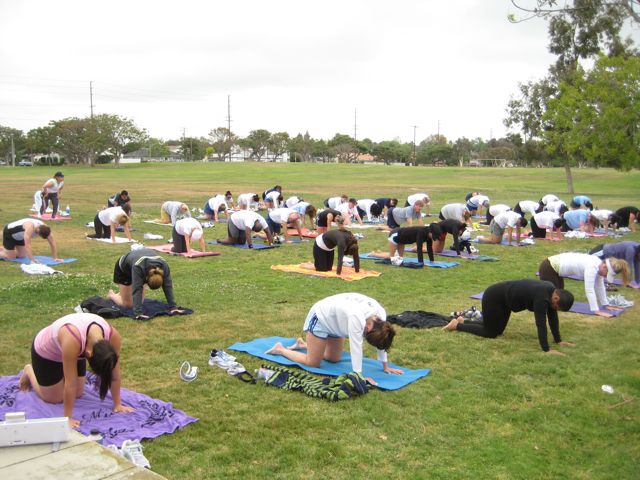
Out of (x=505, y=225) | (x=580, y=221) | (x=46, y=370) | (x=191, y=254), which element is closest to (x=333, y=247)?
(x=191, y=254)

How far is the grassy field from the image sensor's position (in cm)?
495

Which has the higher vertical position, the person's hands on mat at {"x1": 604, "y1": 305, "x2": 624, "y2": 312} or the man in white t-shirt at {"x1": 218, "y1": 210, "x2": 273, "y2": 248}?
the man in white t-shirt at {"x1": 218, "y1": 210, "x2": 273, "y2": 248}

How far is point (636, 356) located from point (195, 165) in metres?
75.2

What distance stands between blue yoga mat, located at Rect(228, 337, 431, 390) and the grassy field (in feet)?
0.58

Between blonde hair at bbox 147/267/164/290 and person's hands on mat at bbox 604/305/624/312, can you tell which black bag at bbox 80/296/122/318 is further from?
person's hands on mat at bbox 604/305/624/312

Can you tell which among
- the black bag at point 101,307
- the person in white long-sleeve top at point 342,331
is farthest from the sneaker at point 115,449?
the black bag at point 101,307

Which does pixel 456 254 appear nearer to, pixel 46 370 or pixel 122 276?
pixel 122 276

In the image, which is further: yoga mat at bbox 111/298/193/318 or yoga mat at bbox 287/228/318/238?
yoga mat at bbox 287/228/318/238

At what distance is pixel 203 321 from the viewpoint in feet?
29.8

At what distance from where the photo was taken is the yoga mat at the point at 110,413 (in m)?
5.24

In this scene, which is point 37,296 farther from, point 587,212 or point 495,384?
point 587,212

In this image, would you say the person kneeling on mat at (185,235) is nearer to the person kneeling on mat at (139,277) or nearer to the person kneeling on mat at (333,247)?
the person kneeling on mat at (333,247)

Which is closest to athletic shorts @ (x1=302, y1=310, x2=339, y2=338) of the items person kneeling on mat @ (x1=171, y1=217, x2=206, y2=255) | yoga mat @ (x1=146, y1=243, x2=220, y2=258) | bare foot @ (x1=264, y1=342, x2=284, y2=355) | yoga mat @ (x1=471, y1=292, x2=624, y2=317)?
bare foot @ (x1=264, y1=342, x2=284, y2=355)

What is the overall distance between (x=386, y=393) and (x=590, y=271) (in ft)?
15.8
